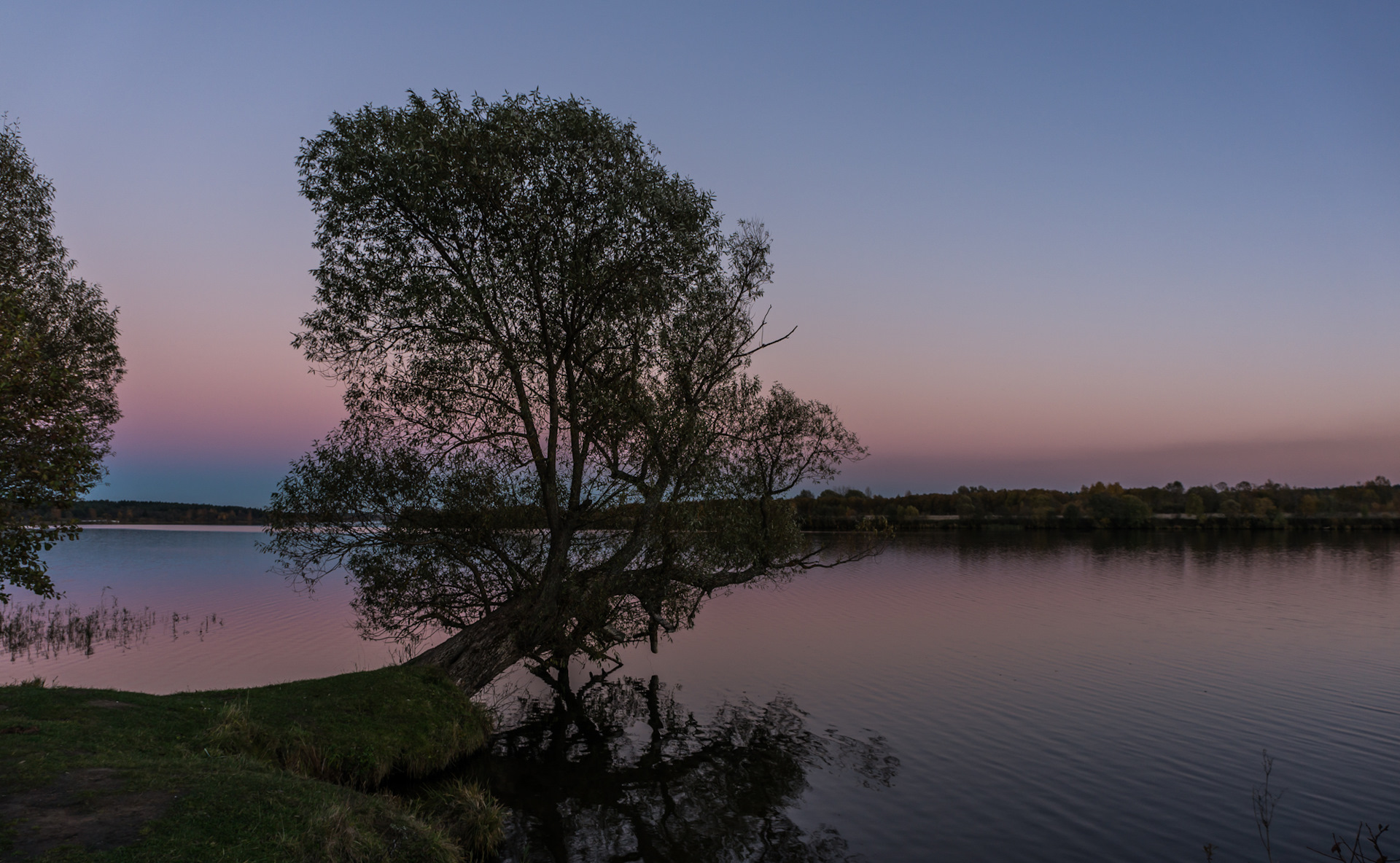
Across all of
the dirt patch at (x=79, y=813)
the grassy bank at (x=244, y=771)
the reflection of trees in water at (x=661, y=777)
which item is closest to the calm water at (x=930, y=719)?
the reflection of trees in water at (x=661, y=777)

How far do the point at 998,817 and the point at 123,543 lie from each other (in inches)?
5813

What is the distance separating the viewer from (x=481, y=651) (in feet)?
64.1

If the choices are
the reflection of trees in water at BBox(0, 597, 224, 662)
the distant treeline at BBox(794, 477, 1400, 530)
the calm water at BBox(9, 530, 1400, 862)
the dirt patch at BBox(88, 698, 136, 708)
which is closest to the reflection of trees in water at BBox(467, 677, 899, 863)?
the calm water at BBox(9, 530, 1400, 862)

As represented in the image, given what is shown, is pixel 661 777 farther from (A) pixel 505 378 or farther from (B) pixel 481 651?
(A) pixel 505 378

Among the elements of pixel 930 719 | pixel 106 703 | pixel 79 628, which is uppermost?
pixel 106 703

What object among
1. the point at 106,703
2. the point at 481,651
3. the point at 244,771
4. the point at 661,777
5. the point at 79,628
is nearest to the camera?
the point at 244,771

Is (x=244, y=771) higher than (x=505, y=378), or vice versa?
(x=505, y=378)

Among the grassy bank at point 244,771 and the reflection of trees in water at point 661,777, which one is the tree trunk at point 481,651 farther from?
the reflection of trees in water at point 661,777

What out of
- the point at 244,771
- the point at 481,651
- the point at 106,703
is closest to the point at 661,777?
the point at 481,651

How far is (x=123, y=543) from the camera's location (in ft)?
396

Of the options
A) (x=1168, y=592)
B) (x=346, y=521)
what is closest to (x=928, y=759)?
(x=346, y=521)

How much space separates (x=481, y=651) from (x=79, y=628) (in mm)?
28940

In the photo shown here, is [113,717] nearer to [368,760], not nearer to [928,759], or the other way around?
[368,760]

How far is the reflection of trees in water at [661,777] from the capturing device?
1375 cm
